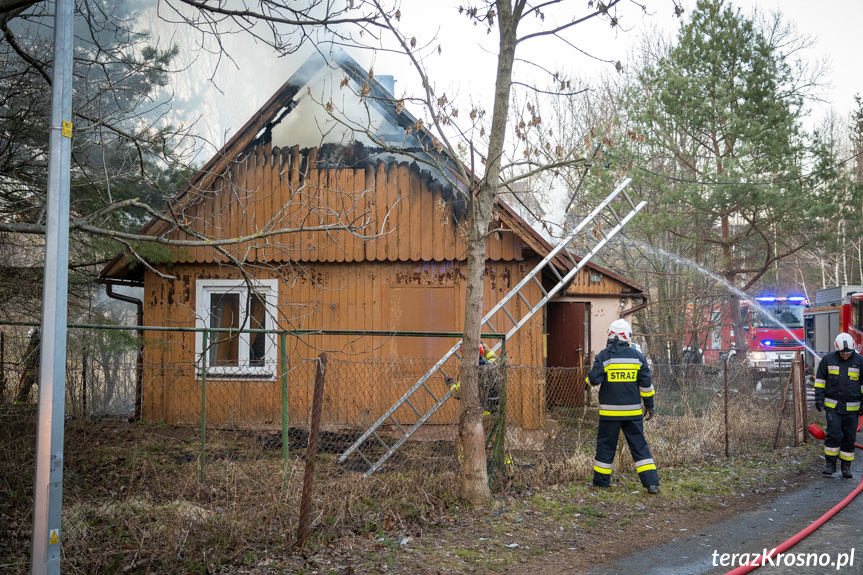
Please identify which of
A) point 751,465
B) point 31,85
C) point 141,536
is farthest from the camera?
point 751,465

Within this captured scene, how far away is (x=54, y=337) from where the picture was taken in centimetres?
352

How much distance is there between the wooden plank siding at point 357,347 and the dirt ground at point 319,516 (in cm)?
244

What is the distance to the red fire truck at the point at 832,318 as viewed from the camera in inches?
629

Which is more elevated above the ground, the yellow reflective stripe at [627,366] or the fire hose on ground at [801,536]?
the yellow reflective stripe at [627,366]

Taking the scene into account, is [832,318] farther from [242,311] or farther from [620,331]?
[242,311]

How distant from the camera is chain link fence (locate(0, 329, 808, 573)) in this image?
5.25 metres

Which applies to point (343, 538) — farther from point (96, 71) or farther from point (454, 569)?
point (96, 71)

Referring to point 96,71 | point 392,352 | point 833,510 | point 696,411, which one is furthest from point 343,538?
point 96,71

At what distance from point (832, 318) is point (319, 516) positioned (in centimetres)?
1734

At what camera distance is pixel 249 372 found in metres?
10.5

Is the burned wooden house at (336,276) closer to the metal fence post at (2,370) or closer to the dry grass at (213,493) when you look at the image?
the dry grass at (213,493)

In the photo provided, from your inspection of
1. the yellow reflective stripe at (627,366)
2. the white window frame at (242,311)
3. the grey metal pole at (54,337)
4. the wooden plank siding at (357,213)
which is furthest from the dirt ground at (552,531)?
the white window frame at (242,311)

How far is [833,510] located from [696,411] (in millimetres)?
4227

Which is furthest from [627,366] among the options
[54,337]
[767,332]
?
[767,332]
